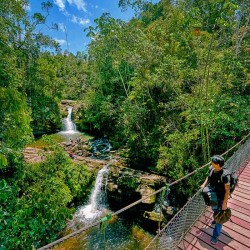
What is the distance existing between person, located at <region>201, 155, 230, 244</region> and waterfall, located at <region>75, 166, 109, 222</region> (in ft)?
24.3

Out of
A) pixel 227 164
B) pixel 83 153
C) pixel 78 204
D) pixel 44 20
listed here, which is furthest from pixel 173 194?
pixel 44 20

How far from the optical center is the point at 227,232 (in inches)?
136

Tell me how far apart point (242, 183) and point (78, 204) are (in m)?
7.93

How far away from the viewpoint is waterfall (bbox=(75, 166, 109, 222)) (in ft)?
31.7

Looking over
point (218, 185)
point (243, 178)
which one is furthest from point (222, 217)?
point (243, 178)

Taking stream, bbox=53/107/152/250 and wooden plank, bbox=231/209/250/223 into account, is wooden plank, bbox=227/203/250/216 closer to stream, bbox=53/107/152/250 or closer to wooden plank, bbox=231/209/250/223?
wooden plank, bbox=231/209/250/223

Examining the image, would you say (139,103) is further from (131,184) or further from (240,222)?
(240,222)

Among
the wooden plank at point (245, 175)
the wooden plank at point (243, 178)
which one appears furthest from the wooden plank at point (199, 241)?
the wooden plank at point (245, 175)

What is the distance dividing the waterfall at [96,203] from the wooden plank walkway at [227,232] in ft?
22.8

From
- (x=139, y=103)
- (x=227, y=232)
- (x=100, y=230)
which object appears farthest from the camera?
(x=139, y=103)

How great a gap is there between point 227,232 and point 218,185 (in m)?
0.95

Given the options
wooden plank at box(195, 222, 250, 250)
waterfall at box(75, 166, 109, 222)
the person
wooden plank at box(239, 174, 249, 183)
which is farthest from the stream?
wooden plank at box(239, 174, 249, 183)

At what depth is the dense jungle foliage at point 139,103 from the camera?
4758 millimetres

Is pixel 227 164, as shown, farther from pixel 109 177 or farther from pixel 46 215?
pixel 109 177
